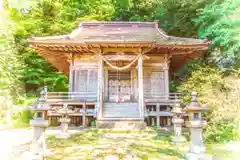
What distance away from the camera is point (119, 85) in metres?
12.9

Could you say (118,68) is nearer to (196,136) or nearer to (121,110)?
(121,110)

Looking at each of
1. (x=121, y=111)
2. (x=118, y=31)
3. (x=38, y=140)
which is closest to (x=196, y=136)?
(x=38, y=140)

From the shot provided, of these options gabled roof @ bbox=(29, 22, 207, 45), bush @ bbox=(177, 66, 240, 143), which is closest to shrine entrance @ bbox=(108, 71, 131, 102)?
gabled roof @ bbox=(29, 22, 207, 45)

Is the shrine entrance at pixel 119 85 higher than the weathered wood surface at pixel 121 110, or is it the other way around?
the shrine entrance at pixel 119 85

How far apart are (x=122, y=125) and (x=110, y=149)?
11.7 ft

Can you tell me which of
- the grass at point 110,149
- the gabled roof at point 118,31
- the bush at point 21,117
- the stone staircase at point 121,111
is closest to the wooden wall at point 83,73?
the gabled roof at point 118,31

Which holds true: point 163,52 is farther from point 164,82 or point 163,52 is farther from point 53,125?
point 53,125

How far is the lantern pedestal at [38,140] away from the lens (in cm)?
439

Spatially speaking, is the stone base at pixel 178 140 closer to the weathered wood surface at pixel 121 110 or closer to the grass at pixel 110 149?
the grass at pixel 110 149

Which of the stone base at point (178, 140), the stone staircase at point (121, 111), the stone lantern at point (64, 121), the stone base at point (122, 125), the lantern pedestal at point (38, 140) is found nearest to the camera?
the lantern pedestal at point (38, 140)

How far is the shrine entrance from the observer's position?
1278cm

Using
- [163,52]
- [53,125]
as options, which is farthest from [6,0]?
[163,52]

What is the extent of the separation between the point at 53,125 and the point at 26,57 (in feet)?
25.7

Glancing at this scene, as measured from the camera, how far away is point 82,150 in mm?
5676
